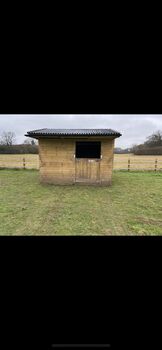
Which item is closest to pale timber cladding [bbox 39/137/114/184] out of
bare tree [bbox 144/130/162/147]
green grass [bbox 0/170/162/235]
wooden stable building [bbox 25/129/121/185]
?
wooden stable building [bbox 25/129/121/185]

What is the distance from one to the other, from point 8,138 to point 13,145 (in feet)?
4.36

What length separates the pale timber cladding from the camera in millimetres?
7074

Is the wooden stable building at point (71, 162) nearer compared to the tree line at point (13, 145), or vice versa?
the wooden stable building at point (71, 162)

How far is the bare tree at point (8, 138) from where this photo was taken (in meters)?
15.8

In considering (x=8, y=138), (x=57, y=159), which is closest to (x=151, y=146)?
(x=8, y=138)

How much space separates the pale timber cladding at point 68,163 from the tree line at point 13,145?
872 centimetres

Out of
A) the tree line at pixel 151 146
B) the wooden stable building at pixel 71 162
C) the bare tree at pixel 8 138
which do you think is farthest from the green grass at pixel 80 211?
the tree line at pixel 151 146

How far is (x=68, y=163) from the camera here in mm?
7188

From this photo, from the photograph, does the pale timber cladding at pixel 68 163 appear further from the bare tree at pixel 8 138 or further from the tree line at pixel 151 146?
the tree line at pixel 151 146
